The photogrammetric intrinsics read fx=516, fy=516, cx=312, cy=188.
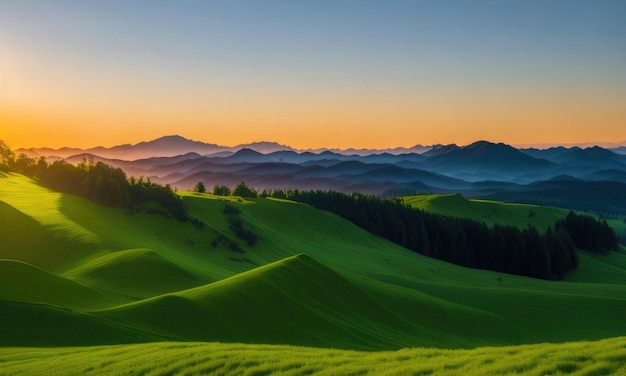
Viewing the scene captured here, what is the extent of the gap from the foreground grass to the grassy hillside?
668cm

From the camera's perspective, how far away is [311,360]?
18.7m

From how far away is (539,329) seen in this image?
196ft

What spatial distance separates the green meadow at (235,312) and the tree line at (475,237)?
49.3 m

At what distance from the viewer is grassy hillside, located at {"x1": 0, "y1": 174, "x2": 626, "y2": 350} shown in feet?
105

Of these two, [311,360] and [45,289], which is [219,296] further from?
[311,360]

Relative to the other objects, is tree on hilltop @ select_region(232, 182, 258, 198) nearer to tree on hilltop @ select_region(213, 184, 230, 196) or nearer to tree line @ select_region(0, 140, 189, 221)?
tree on hilltop @ select_region(213, 184, 230, 196)

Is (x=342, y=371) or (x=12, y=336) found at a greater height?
(x=342, y=371)

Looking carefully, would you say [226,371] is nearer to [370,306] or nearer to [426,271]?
[370,306]

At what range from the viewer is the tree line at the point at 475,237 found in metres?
149

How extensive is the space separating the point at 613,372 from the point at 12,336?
28.4 metres

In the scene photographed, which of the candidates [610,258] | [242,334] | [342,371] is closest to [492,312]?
[242,334]

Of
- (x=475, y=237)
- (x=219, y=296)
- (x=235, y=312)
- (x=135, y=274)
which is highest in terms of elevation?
(x=219, y=296)

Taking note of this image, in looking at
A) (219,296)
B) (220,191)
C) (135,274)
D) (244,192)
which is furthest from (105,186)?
(220,191)

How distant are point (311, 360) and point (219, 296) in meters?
19.0
